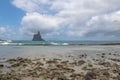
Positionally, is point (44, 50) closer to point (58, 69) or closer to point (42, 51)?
point (42, 51)

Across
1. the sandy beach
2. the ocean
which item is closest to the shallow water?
the ocean

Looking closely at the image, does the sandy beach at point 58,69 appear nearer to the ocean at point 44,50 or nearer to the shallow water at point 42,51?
the shallow water at point 42,51

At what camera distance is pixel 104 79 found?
15.3m

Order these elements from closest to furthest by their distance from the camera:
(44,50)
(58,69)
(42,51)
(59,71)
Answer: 1. (59,71)
2. (58,69)
3. (42,51)
4. (44,50)

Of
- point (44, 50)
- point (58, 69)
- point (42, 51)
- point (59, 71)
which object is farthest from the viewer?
point (44, 50)

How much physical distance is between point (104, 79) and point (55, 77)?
3.52 meters

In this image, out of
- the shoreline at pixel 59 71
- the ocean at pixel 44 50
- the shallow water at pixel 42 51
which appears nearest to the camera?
the shoreline at pixel 59 71

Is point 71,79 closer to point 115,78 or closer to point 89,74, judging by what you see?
point 89,74

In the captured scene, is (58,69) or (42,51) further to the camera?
(42,51)

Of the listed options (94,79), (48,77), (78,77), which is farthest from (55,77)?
(94,79)

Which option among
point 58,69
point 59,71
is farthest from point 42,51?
point 59,71

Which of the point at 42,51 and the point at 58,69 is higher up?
the point at 42,51

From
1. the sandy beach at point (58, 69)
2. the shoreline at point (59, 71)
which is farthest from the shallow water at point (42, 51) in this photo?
the shoreline at point (59, 71)

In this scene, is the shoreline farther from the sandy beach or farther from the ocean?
the ocean
